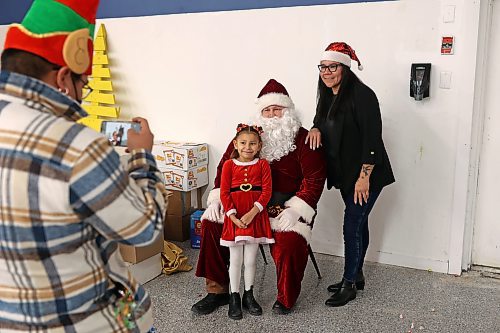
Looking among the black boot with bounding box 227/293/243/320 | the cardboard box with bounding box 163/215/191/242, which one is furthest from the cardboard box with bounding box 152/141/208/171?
the black boot with bounding box 227/293/243/320

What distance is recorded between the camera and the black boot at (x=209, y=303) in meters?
2.79

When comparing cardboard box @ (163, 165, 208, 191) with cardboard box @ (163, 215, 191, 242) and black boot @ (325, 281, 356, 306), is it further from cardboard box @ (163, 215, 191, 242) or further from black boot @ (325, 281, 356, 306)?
black boot @ (325, 281, 356, 306)

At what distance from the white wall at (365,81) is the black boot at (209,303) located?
1026 mm

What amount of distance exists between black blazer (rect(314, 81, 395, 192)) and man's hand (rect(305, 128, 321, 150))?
4 centimetres

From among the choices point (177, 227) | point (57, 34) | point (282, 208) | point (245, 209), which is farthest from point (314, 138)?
point (57, 34)

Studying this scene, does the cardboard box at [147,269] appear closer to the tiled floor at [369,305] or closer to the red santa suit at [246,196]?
the tiled floor at [369,305]

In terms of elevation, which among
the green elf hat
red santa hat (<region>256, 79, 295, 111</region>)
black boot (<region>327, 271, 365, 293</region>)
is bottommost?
black boot (<region>327, 271, 365, 293</region>)

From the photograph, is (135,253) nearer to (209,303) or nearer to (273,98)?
(209,303)

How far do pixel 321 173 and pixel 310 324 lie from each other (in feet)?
2.69

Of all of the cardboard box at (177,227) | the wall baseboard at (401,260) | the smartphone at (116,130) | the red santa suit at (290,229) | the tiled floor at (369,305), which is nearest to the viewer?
the smartphone at (116,130)

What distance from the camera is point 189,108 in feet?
13.1

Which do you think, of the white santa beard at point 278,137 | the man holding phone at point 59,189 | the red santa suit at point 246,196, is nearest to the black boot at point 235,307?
the red santa suit at point 246,196

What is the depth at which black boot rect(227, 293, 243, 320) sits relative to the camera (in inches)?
107

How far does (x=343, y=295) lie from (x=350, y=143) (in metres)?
0.86
